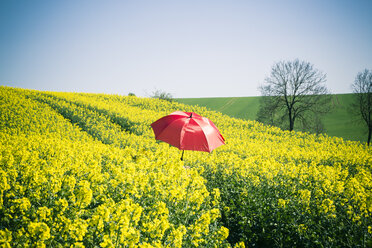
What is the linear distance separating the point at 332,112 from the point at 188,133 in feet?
152

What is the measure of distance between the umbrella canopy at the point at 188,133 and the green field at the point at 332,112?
29.9 meters

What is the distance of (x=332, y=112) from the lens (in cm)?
4041

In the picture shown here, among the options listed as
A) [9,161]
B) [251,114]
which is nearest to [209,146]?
[9,161]

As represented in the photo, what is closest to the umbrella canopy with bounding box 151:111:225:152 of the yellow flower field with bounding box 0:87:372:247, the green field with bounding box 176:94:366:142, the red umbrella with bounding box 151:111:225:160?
the red umbrella with bounding box 151:111:225:160

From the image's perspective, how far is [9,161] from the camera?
3.97 m

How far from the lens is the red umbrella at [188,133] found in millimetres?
5043

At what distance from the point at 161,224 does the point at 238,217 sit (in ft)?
8.68

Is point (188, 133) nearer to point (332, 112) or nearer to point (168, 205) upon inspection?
point (168, 205)

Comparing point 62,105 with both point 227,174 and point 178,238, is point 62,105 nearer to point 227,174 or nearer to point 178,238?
point 227,174

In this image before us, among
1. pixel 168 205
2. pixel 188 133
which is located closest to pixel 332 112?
pixel 188 133

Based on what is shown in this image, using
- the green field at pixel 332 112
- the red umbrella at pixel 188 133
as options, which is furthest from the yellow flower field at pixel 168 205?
the green field at pixel 332 112

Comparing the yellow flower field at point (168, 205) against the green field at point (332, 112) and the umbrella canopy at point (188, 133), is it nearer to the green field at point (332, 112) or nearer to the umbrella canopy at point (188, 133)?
the umbrella canopy at point (188, 133)

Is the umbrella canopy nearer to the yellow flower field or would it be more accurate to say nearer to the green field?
the yellow flower field

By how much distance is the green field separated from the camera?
36.3 metres
